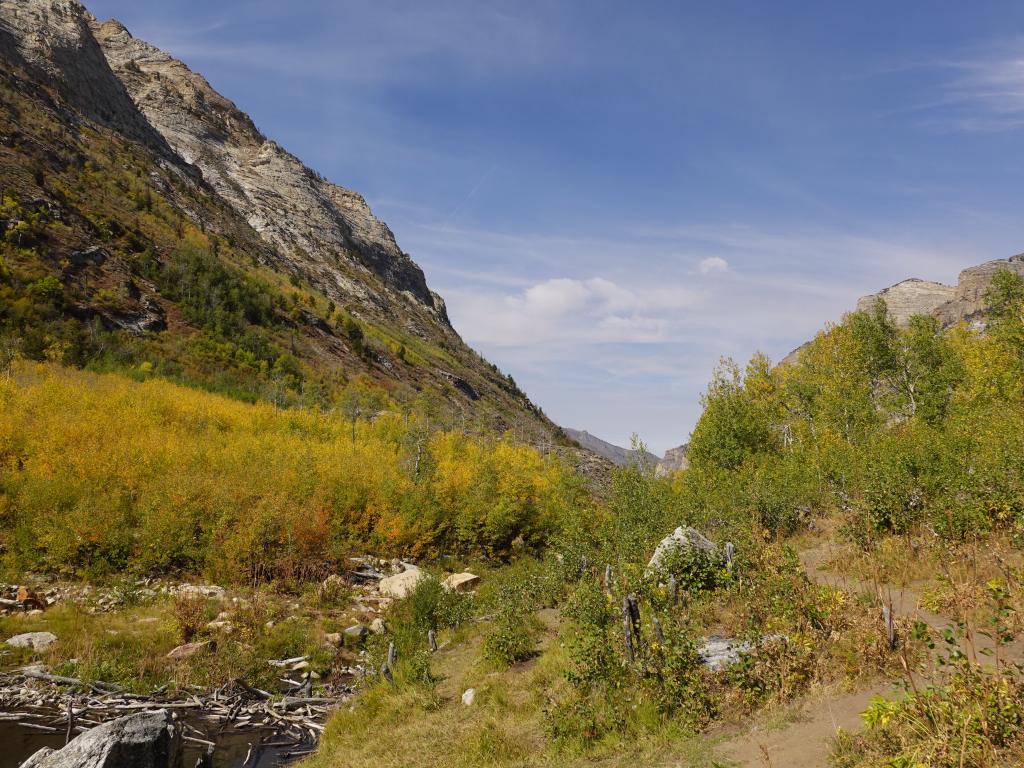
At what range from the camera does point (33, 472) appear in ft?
77.3

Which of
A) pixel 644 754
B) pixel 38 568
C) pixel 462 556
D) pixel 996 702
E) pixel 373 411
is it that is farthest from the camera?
pixel 373 411

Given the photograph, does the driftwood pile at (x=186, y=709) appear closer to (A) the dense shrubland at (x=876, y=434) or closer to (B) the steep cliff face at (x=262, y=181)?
(A) the dense shrubland at (x=876, y=434)

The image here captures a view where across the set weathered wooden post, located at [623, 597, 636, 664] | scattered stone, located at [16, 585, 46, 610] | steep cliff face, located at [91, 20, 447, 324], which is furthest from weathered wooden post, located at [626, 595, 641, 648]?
steep cliff face, located at [91, 20, 447, 324]

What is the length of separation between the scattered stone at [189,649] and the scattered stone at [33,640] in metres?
3.27

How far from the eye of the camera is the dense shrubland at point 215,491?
22984 mm

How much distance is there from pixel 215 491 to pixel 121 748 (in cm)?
1821

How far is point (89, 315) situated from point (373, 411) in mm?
27732

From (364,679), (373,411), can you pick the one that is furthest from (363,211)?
(364,679)

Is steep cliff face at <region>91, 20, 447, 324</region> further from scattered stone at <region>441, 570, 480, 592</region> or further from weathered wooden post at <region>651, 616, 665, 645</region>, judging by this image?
weathered wooden post at <region>651, 616, 665, 645</region>

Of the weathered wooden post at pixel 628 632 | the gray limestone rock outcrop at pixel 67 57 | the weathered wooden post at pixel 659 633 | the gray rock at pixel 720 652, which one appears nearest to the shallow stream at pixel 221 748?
the weathered wooden post at pixel 628 632

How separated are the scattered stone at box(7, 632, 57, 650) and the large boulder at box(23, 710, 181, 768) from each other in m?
8.18

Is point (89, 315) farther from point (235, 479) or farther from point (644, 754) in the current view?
point (644, 754)

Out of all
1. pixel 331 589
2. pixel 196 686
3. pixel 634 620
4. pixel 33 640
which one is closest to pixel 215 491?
pixel 331 589

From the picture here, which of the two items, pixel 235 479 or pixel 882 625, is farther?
pixel 235 479
